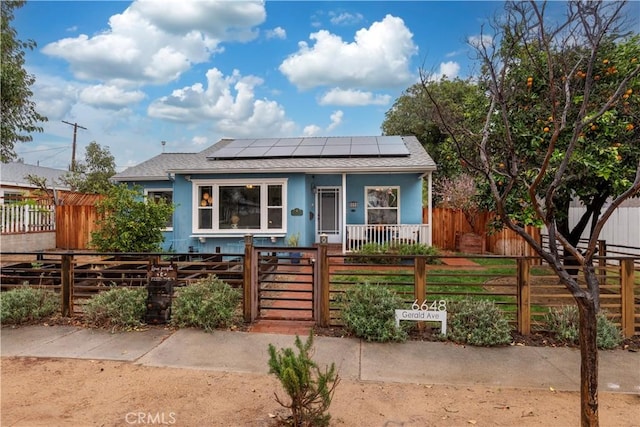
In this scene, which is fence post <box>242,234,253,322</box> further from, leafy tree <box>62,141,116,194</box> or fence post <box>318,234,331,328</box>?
leafy tree <box>62,141,116,194</box>

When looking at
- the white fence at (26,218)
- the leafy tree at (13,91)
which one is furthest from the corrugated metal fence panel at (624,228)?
the white fence at (26,218)

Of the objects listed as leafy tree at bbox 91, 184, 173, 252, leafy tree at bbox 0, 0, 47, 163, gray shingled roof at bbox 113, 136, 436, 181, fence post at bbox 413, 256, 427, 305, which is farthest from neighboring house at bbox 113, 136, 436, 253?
fence post at bbox 413, 256, 427, 305

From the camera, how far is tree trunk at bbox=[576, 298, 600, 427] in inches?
90.0

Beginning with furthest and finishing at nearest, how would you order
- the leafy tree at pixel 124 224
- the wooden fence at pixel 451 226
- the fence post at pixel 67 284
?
the wooden fence at pixel 451 226, the leafy tree at pixel 124 224, the fence post at pixel 67 284

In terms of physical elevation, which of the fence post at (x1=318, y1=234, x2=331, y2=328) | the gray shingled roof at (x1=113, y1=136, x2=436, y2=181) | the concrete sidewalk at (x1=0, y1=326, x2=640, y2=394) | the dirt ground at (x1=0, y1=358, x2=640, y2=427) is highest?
the gray shingled roof at (x1=113, y1=136, x2=436, y2=181)

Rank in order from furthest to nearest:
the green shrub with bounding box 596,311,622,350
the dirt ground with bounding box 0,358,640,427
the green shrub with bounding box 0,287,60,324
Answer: the green shrub with bounding box 0,287,60,324
the green shrub with bounding box 596,311,622,350
the dirt ground with bounding box 0,358,640,427

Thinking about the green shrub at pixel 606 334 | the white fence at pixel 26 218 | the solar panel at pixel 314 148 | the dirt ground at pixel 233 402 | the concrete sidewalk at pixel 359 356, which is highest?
the solar panel at pixel 314 148

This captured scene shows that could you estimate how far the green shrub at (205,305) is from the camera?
16.2ft

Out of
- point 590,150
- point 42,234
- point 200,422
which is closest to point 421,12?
point 590,150

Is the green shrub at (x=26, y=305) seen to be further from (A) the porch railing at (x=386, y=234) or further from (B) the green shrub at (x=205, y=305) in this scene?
(A) the porch railing at (x=386, y=234)

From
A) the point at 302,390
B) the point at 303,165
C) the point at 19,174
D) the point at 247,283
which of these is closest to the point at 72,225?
the point at 303,165

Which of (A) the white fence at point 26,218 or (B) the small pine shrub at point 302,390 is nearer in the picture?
(B) the small pine shrub at point 302,390

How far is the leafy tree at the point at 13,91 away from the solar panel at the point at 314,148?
220 inches

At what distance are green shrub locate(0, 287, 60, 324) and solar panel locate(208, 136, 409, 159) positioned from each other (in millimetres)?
7485
